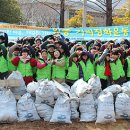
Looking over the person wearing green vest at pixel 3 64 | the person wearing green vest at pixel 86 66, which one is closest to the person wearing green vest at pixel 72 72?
the person wearing green vest at pixel 86 66

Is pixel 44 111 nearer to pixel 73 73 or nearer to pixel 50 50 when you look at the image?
pixel 73 73

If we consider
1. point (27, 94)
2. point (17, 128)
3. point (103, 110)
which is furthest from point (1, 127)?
point (103, 110)

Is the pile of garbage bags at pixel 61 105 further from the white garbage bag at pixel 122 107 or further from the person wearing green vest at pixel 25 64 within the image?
the person wearing green vest at pixel 25 64

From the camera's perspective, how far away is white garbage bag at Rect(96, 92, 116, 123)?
601 centimetres

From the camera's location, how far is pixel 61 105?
5.94 metres

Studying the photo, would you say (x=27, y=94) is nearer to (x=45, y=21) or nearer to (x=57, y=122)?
(x=57, y=122)

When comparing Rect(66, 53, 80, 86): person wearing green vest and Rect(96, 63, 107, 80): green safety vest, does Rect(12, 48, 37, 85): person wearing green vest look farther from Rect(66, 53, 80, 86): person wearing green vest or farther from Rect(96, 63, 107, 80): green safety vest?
Rect(96, 63, 107, 80): green safety vest

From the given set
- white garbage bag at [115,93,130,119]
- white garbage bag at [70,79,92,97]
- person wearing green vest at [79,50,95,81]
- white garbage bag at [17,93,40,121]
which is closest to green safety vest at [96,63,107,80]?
person wearing green vest at [79,50,95,81]

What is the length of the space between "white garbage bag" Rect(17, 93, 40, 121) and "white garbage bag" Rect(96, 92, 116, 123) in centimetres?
106

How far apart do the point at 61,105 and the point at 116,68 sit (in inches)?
65.4

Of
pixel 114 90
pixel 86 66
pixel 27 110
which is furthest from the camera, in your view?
pixel 86 66

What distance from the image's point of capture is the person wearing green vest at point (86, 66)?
6.89 m

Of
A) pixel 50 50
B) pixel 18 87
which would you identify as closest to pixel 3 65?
pixel 18 87

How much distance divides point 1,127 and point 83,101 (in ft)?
4.74
